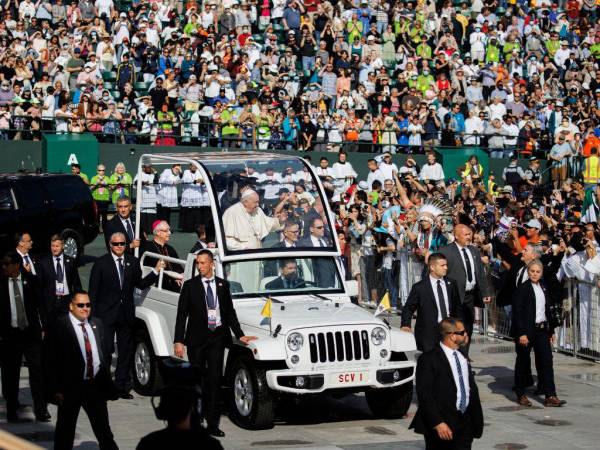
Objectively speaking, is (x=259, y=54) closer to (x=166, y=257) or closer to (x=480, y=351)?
(x=480, y=351)

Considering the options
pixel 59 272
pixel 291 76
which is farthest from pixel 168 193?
pixel 291 76

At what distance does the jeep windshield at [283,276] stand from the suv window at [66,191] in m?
11.2

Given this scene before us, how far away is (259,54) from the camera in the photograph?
3378 cm

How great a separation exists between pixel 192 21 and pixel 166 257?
19.9 meters

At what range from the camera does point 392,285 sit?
850 inches

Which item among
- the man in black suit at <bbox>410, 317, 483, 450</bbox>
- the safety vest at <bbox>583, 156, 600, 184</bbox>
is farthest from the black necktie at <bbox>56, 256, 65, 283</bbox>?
the safety vest at <bbox>583, 156, 600, 184</bbox>

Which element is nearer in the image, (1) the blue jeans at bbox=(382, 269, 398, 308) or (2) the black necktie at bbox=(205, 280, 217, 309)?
(2) the black necktie at bbox=(205, 280, 217, 309)

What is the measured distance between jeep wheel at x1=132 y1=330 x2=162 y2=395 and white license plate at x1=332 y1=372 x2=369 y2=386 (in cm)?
245

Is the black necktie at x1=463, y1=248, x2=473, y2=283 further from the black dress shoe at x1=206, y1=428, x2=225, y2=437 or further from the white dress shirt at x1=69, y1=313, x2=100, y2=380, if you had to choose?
the white dress shirt at x1=69, y1=313, x2=100, y2=380

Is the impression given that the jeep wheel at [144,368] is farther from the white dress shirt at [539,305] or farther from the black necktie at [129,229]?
the white dress shirt at [539,305]

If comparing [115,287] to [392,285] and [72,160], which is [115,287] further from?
[72,160]

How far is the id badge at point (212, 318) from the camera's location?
13.0 meters

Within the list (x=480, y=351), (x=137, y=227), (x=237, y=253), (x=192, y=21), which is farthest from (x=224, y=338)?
(x=192, y=21)

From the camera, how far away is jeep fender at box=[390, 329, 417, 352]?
1347 cm
